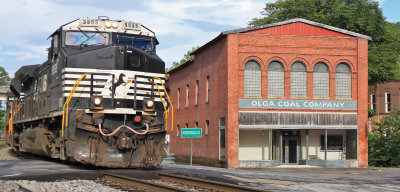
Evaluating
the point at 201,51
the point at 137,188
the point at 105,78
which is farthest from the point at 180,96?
the point at 137,188

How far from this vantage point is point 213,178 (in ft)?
51.5

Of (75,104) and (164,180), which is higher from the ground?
(75,104)

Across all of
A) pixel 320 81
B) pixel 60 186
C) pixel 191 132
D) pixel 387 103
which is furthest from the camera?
pixel 387 103

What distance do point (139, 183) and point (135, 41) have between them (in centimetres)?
652

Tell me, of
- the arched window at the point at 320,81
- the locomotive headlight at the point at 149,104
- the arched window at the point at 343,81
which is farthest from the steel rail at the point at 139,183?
the arched window at the point at 343,81

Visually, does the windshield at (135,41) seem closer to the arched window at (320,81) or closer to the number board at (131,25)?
the number board at (131,25)

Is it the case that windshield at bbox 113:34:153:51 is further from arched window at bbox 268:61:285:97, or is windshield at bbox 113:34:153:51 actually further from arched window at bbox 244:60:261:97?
arched window at bbox 268:61:285:97

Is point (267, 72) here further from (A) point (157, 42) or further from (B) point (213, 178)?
(B) point (213, 178)

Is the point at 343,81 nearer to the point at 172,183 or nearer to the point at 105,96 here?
the point at 105,96

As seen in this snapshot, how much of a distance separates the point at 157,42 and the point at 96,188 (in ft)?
24.7

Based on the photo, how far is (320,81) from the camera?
3052 cm

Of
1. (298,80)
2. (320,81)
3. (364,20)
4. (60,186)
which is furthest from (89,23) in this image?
(364,20)

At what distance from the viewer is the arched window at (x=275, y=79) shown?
2998cm

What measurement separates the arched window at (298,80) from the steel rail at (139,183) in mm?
17518
